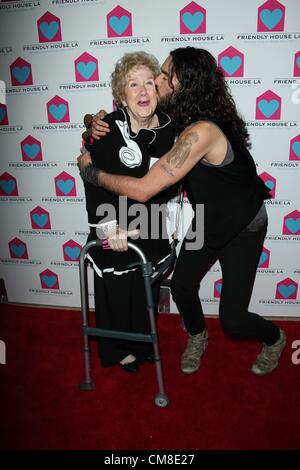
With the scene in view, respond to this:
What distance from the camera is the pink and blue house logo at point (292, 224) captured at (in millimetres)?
2545

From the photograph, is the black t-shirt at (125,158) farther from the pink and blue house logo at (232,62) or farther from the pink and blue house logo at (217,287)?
the pink and blue house logo at (217,287)

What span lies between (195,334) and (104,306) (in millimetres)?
645

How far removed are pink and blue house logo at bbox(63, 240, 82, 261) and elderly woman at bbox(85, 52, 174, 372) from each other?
820 millimetres

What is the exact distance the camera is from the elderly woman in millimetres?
1854

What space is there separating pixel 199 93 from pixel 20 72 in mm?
1485

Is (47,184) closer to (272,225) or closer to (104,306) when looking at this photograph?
(104,306)

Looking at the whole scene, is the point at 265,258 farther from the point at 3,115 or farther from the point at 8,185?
the point at 3,115

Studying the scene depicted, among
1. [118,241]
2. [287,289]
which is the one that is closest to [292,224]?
[287,289]

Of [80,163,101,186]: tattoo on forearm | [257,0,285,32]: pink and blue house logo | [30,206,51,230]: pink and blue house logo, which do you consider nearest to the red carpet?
[30,206,51,230]: pink and blue house logo

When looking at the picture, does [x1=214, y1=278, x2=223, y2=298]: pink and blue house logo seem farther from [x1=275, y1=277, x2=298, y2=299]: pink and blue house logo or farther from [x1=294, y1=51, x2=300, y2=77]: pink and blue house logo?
[x1=294, y1=51, x2=300, y2=77]: pink and blue house logo

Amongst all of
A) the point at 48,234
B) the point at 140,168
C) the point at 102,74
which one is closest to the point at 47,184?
the point at 48,234

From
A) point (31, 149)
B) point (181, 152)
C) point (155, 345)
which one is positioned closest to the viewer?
point (181, 152)

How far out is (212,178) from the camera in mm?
1682

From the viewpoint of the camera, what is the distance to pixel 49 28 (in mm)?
2340
